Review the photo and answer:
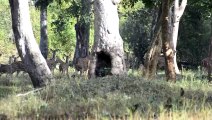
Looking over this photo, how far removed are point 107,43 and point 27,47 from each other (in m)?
2.53

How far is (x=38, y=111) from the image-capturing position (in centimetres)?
1004

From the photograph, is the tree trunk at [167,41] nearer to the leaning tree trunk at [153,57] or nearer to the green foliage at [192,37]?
the leaning tree trunk at [153,57]

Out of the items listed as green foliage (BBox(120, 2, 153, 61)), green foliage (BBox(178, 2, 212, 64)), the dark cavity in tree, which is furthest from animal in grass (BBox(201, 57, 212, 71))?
green foliage (BBox(120, 2, 153, 61))

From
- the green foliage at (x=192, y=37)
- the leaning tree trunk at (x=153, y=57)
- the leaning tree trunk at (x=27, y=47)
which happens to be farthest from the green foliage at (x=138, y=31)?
the leaning tree trunk at (x=27, y=47)

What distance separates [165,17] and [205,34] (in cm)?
2236

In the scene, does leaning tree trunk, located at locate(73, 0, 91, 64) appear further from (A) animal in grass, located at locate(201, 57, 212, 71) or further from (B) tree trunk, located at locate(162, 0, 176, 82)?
(B) tree trunk, located at locate(162, 0, 176, 82)

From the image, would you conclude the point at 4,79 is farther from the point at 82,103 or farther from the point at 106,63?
the point at 82,103

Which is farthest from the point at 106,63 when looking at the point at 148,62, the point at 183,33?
the point at 183,33

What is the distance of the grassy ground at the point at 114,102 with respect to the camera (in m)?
8.87

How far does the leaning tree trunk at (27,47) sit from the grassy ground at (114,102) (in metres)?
2.83

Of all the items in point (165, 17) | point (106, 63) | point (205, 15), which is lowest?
point (106, 63)

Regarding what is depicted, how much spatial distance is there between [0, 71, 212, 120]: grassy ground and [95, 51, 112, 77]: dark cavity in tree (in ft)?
8.11

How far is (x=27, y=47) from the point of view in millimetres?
15938

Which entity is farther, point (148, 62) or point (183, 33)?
point (183, 33)
